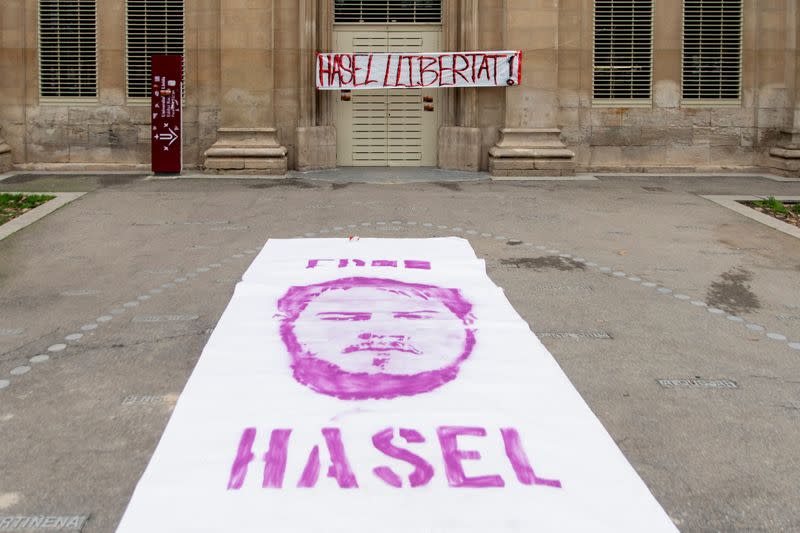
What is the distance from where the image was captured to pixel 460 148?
61.8 feet

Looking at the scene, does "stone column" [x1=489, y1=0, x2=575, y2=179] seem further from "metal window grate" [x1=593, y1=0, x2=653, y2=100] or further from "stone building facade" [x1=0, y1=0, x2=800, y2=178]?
"metal window grate" [x1=593, y1=0, x2=653, y2=100]

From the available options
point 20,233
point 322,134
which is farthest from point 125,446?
point 322,134

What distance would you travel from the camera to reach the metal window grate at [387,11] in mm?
19250

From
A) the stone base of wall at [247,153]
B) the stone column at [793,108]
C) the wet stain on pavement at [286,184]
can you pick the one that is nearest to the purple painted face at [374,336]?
the wet stain on pavement at [286,184]

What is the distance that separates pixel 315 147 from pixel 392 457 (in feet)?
49.6

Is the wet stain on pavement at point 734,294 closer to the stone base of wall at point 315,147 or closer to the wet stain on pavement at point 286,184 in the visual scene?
the wet stain on pavement at point 286,184

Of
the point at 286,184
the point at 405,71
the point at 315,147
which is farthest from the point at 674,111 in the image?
the point at 286,184

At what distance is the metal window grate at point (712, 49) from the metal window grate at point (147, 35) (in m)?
9.90

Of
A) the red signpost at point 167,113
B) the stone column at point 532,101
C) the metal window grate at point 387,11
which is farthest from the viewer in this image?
the metal window grate at point 387,11

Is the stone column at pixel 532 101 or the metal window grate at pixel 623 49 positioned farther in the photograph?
the metal window grate at pixel 623 49

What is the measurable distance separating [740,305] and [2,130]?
1531cm

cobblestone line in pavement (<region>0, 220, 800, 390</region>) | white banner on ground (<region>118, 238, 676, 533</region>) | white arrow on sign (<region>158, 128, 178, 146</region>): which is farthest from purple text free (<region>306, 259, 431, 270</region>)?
white arrow on sign (<region>158, 128, 178, 146</region>)

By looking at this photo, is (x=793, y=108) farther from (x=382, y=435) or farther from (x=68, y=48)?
(x=382, y=435)

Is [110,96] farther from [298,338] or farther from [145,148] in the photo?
[298,338]
